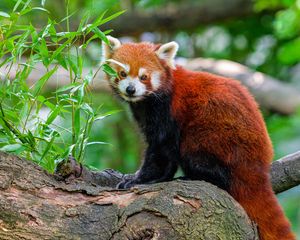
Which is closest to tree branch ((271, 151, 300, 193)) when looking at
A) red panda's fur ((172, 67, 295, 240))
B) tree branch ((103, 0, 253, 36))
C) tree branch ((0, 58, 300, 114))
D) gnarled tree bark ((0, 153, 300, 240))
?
red panda's fur ((172, 67, 295, 240))

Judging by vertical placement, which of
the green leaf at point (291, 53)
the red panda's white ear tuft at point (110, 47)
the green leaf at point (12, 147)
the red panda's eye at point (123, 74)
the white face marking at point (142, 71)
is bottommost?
the green leaf at point (291, 53)

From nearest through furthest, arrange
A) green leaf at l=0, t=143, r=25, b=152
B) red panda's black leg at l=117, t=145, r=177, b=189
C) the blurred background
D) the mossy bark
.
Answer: the mossy bark < green leaf at l=0, t=143, r=25, b=152 < red panda's black leg at l=117, t=145, r=177, b=189 < the blurred background

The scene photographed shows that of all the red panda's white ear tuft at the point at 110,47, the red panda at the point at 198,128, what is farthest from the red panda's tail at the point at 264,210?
the red panda's white ear tuft at the point at 110,47

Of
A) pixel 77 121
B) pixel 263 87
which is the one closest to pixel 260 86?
pixel 263 87

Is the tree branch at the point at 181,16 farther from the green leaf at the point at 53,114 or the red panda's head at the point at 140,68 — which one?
the green leaf at the point at 53,114

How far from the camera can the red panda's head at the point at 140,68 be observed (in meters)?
3.67

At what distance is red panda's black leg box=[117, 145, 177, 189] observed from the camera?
11.6 ft

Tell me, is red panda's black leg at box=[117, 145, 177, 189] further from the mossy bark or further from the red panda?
the mossy bark

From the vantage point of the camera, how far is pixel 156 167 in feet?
11.8

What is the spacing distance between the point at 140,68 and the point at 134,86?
0.46 ft

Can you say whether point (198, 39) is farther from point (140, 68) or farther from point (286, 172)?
point (286, 172)

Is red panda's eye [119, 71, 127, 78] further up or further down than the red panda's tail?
further up

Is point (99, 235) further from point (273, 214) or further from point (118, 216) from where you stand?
point (273, 214)

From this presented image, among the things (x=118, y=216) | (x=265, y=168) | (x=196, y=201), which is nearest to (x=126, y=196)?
(x=118, y=216)
